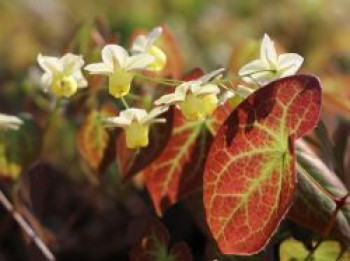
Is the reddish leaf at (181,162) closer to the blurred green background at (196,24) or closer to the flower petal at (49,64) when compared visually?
the flower petal at (49,64)

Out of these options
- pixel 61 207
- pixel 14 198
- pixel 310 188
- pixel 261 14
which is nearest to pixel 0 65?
pixel 261 14

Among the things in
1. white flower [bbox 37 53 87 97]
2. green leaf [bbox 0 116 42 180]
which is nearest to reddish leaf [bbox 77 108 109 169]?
green leaf [bbox 0 116 42 180]

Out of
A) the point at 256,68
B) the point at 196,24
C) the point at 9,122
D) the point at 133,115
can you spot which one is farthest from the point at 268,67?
the point at 196,24

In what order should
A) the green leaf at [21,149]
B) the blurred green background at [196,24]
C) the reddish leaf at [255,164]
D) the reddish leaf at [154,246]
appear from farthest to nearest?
1. the blurred green background at [196,24]
2. the green leaf at [21,149]
3. the reddish leaf at [154,246]
4. the reddish leaf at [255,164]

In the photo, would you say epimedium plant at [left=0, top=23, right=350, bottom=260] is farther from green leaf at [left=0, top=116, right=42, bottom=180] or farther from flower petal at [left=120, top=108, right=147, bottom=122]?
green leaf at [left=0, top=116, right=42, bottom=180]

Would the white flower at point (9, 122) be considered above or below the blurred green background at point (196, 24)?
above

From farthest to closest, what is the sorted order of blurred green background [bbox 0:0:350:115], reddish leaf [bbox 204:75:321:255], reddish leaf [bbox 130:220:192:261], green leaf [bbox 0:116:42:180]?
1. blurred green background [bbox 0:0:350:115]
2. green leaf [bbox 0:116:42:180]
3. reddish leaf [bbox 130:220:192:261]
4. reddish leaf [bbox 204:75:321:255]

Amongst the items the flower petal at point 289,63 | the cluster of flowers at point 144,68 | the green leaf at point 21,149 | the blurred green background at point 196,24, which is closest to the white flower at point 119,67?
the cluster of flowers at point 144,68
